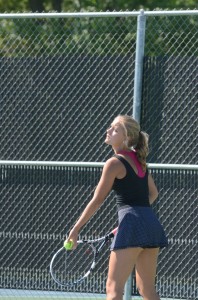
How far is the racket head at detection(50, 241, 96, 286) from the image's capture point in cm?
958

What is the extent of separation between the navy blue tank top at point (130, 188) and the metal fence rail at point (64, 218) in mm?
1290

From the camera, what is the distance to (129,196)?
7.88 m

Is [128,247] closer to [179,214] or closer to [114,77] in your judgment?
[179,214]

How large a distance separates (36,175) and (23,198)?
24cm

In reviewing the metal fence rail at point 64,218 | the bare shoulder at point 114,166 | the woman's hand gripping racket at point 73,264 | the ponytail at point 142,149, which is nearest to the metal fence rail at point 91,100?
the metal fence rail at point 64,218

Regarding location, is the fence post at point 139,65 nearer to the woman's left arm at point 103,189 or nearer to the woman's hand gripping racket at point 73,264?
the woman's hand gripping racket at point 73,264

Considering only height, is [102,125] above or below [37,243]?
above

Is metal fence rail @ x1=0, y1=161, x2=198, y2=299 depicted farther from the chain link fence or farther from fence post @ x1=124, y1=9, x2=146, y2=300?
fence post @ x1=124, y1=9, x2=146, y2=300

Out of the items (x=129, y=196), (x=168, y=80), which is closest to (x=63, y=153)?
(x=168, y=80)

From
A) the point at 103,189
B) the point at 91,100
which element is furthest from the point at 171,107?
the point at 103,189

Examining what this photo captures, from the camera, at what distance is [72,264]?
31.5 ft

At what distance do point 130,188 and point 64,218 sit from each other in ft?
5.99

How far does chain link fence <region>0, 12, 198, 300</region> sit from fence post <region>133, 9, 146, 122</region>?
0.09 metres

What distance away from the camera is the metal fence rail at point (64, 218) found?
9.25 metres
